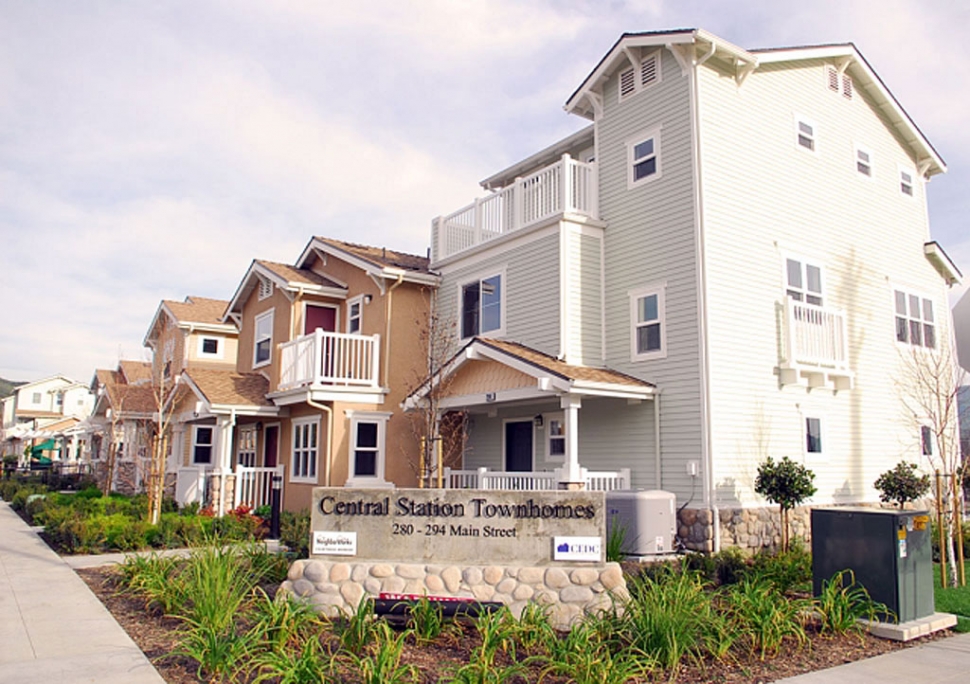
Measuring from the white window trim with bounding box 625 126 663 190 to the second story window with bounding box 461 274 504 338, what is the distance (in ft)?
12.1

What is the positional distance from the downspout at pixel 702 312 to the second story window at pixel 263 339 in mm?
12859

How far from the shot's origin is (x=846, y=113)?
61.2ft

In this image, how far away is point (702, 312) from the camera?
14281 mm

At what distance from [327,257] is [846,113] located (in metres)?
13.8

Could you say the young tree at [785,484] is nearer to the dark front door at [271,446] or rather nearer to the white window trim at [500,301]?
the white window trim at [500,301]

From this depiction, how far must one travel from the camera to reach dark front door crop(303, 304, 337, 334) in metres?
21.6

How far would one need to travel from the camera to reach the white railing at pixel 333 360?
1825 cm

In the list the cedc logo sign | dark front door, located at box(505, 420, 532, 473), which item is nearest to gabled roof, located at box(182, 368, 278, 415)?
dark front door, located at box(505, 420, 532, 473)

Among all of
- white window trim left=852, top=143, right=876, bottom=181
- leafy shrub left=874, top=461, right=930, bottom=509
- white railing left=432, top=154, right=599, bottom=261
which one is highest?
white window trim left=852, top=143, right=876, bottom=181

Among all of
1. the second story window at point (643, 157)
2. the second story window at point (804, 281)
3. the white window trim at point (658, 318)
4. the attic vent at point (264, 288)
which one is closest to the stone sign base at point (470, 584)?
the white window trim at point (658, 318)

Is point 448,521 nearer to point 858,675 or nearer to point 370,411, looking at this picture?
point 858,675

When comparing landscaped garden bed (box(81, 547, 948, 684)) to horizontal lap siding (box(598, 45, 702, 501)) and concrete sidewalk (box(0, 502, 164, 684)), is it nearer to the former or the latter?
concrete sidewalk (box(0, 502, 164, 684))

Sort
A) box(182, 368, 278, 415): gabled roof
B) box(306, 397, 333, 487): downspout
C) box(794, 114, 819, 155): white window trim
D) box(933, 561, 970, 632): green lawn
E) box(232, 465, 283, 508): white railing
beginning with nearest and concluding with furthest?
1. box(933, 561, 970, 632): green lawn
2. box(794, 114, 819, 155): white window trim
3. box(306, 397, 333, 487): downspout
4. box(232, 465, 283, 508): white railing
5. box(182, 368, 278, 415): gabled roof

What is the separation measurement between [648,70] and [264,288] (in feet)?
42.8
